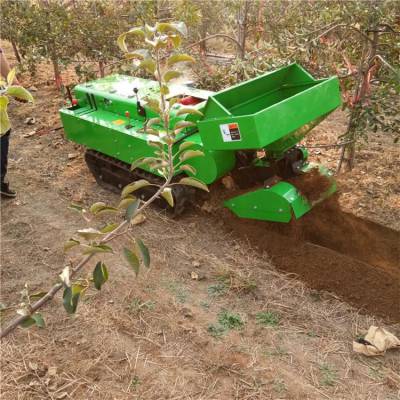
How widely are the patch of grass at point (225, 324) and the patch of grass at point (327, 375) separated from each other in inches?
27.0

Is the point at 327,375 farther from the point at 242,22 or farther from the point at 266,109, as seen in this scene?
the point at 242,22

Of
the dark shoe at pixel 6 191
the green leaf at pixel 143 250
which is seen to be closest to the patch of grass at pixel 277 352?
the green leaf at pixel 143 250

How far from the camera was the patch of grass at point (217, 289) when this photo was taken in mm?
3883

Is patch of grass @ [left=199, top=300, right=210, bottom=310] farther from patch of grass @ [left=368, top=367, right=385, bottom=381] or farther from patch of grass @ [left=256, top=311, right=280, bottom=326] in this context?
patch of grass @ [left=368, top=367, right=385, bottom=381]

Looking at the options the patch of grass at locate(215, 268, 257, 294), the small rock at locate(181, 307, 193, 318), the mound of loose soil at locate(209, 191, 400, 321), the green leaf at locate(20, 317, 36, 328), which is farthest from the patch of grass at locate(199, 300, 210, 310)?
the green leaf at locate(20, 317, 36, 328)

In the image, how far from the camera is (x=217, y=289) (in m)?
3.94

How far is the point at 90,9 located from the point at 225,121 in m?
5.56

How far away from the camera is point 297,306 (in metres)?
3.74

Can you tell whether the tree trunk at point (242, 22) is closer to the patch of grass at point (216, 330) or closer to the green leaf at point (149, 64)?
the patch of grass at point (216, 330)

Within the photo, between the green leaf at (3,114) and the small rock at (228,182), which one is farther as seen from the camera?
the small rock at (228,182)

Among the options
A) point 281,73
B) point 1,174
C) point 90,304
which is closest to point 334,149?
point 281,73

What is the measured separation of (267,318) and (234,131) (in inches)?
61.7

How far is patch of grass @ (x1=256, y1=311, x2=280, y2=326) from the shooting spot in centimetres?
358

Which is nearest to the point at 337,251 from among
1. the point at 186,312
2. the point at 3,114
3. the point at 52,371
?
the point at 186,312
